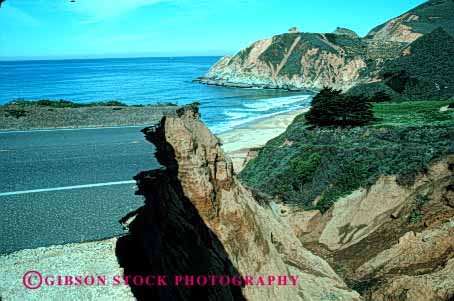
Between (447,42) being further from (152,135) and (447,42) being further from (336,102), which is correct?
(152,135)

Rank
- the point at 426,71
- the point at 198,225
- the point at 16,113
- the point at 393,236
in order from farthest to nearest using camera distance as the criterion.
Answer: the point at 426,71, the point at 16,113, the point at 393,236, the point at 198,225

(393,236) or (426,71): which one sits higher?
(426,71)

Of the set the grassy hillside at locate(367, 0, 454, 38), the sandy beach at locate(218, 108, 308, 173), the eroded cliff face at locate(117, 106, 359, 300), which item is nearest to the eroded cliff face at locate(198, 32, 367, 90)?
the grassy hillside at locate(367, 0, 454, 38)

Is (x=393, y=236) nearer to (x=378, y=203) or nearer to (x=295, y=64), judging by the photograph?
(x=378, y=203)

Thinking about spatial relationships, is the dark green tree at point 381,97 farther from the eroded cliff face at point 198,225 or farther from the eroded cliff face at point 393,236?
the eroded cliff face at point 198,225

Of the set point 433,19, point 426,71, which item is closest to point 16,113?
point 426,71

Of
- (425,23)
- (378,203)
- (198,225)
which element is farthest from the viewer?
(425,23)

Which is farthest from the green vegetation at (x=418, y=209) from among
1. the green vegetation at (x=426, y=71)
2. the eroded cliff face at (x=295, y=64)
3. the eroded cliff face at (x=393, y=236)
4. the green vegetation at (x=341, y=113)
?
the eroded cliff face at (x=295, y=64)
